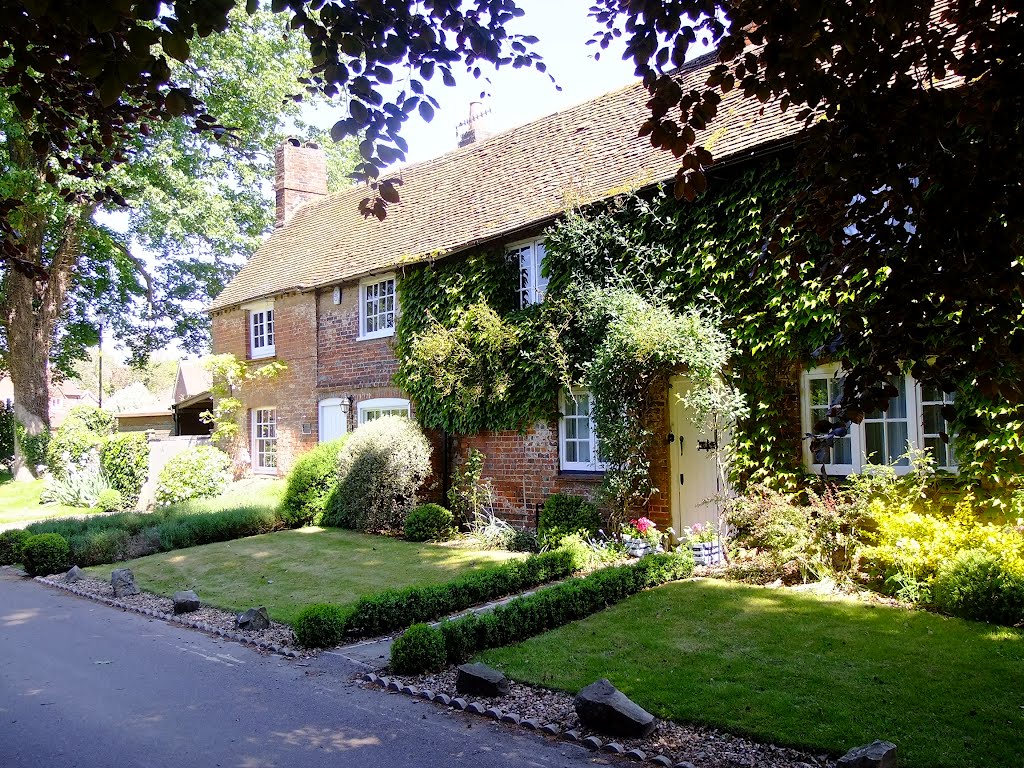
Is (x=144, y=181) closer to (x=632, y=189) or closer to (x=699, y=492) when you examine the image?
(x=632, y=189)

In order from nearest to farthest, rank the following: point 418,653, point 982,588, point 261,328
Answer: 1. point 418,653
2. point 982,588
3. point 261,328

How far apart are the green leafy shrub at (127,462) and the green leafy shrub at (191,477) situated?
207 centimetres

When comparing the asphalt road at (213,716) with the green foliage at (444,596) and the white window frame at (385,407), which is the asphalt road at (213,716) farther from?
the white window frame at (385,407)

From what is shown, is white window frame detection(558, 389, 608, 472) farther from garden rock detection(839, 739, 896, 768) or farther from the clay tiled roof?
garden rock detection(839, 739, 896, 768)

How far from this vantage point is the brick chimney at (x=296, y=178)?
80.7 feet

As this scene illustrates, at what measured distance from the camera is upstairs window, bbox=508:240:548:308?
1351 centimetres

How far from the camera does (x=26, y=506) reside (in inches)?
876

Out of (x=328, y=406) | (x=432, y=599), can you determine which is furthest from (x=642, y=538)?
(x=328, y=406)

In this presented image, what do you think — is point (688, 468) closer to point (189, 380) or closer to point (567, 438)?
point (567, 438)

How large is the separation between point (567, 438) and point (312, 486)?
6.52 metres

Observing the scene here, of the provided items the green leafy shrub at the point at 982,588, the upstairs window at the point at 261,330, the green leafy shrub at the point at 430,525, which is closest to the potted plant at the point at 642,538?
the green leafy shrub at the point at 982,588

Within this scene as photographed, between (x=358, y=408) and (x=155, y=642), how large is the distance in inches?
375

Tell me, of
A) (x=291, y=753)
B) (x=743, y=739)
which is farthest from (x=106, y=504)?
(x=743, y=739)

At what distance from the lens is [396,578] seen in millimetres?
10672
